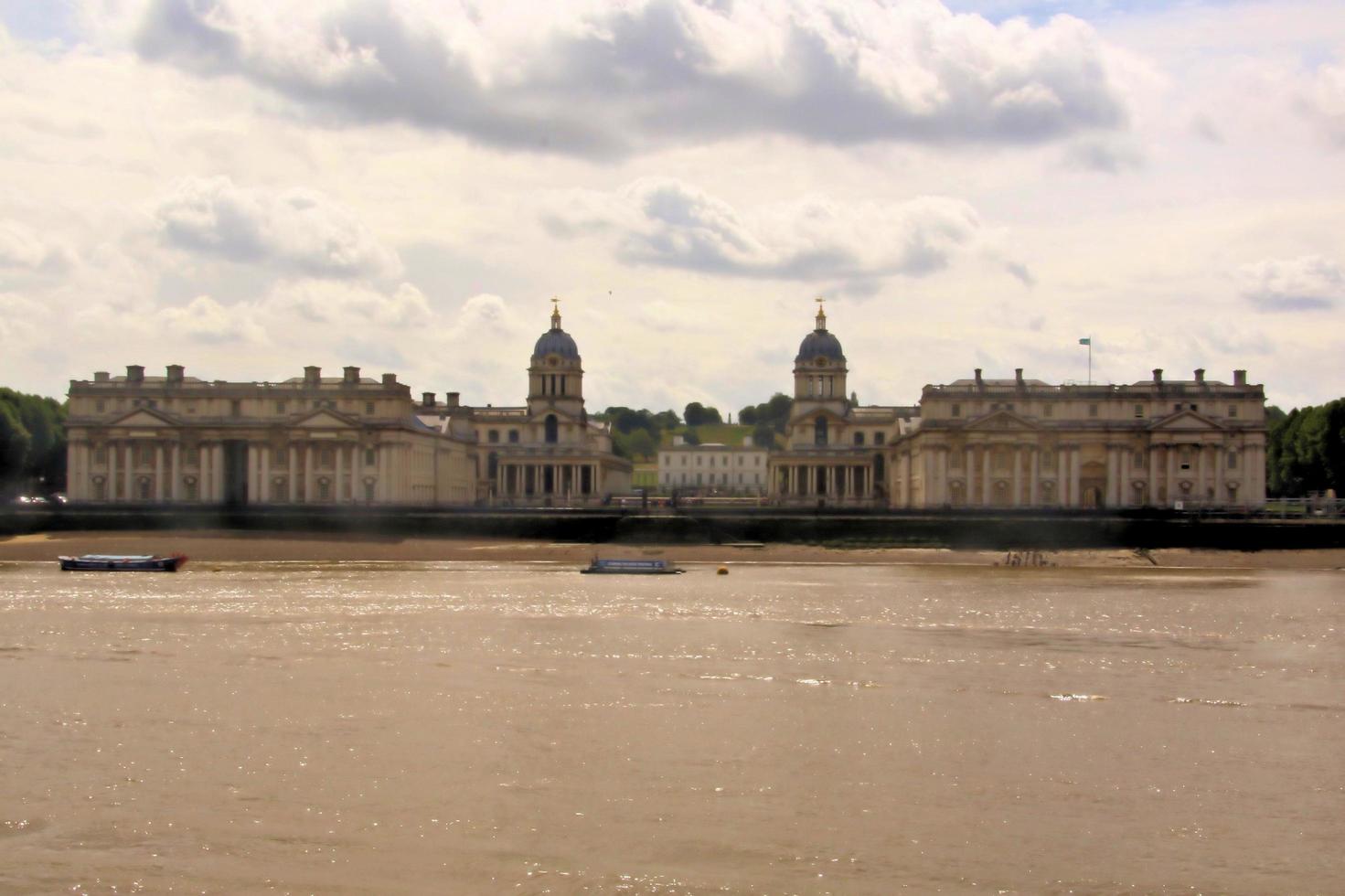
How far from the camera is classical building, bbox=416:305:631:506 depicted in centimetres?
12800

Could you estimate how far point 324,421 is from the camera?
4139 inches

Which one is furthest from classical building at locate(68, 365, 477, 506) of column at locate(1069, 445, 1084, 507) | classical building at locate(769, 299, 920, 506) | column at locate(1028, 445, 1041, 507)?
column at locate(1069, 445, 1084, 507)

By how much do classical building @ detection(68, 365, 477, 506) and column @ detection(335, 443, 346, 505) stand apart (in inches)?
2.4

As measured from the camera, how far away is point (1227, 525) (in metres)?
83.4

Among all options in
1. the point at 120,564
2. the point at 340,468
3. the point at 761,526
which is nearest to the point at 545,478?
the point at 340,468

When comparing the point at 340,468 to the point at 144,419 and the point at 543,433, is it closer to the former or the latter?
the point at 144,419

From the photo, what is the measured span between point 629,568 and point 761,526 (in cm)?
1801

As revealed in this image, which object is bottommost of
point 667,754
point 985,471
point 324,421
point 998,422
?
point 667,754

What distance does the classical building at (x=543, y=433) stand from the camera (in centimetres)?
12800

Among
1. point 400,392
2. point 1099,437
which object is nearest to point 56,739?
point 400,392

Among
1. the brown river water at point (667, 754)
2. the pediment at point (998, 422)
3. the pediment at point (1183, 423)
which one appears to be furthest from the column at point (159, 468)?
the pediment at point (1183, 423)

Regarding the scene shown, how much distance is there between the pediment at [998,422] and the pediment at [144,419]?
5185 cm

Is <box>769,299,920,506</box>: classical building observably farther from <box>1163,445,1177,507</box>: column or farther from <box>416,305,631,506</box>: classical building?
<box>1163,445,1177,507</box>: column

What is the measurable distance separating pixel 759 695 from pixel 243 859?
13544 millimetres
